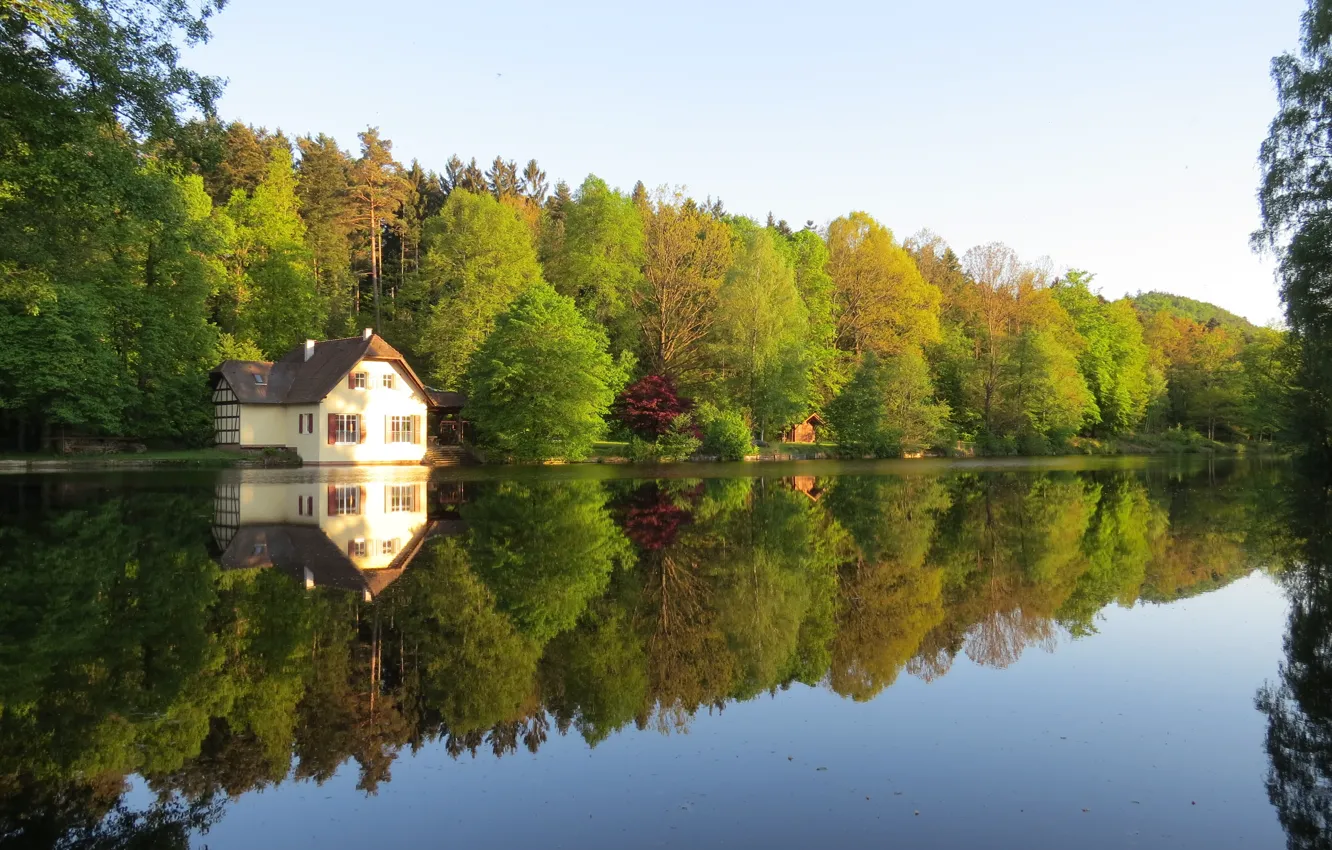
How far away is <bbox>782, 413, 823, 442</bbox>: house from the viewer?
54.9 m

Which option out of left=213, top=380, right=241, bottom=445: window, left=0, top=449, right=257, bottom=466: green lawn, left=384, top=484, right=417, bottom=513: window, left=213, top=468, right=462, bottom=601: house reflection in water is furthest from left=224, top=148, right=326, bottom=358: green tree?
left=384, top=484, right=417, bottom=513: window

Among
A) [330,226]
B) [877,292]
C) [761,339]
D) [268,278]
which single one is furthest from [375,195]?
[877,292]

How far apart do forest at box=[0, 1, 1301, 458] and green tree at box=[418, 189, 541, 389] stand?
0.15m

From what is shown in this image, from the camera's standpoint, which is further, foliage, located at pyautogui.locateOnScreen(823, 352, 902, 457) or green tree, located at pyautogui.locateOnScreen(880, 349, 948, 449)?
green tree, located at pyautogui.locateOnScreen(880, 349, 948, 449)

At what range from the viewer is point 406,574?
40.1ft

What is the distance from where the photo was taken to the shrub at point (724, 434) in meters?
44.6

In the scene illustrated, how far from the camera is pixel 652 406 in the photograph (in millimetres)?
43094

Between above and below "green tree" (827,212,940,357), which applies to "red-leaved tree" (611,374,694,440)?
below

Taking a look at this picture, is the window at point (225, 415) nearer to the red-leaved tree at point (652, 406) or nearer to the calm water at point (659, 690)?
the red-leaved tree at point (652, 406)

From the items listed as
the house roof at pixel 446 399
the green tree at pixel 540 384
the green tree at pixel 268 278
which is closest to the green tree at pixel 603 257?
the house roof at pixel 446 399

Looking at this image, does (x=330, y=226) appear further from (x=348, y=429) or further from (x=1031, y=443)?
(x=1031, y=443)

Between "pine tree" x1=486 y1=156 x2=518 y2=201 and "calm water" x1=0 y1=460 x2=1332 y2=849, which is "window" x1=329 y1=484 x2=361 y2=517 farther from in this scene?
"pine tree" x1=486 y1=156 x2=518 y2=201

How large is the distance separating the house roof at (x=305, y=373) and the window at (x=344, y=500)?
1253 centimetres

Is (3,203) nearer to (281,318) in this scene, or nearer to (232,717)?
(232,717)
